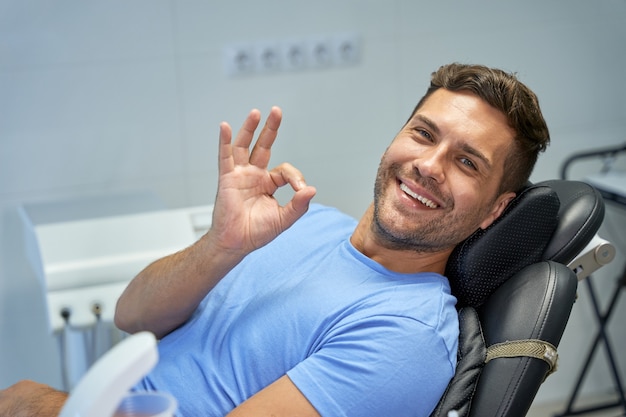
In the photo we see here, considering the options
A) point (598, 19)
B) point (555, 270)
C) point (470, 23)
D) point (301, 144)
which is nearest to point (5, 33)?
point (301, 144)

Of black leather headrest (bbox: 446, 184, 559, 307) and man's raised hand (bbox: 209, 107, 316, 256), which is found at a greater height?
man's raised hand (bbox: 209, 107, 316, 256)

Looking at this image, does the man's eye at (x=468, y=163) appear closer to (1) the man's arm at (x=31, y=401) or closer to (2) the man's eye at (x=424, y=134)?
(2) the man's eye at (x=424, y=134)

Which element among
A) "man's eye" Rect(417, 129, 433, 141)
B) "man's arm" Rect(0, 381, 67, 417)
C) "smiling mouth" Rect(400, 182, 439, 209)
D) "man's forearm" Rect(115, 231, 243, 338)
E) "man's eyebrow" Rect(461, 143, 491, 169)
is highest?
"man's eye" Rect(417, 129, 433, 141)

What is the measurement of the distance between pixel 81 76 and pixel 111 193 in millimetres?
370

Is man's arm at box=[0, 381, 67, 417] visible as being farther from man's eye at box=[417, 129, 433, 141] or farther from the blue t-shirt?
man's eye at box=[417, 129, 433, 141]

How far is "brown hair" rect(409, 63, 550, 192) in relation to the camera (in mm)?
1824

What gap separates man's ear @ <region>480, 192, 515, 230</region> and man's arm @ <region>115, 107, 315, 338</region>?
0.41 meters

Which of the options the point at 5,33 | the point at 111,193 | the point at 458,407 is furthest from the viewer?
the point at 111,193

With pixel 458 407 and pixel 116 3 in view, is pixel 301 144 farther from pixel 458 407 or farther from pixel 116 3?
pixel 458 407

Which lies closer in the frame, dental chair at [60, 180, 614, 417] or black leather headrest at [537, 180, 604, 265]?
dental chair at [60, 180, 614, 417]

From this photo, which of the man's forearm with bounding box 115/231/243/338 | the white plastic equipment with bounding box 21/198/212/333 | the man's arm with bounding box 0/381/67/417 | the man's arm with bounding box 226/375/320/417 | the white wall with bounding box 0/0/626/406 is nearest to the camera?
the man's arm with bounding box 226/375/320/417

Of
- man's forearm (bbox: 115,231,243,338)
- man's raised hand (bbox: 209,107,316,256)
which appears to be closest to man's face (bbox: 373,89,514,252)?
man's raised hand (bbox: 209,107,316,256)

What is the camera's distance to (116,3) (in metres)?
2.62

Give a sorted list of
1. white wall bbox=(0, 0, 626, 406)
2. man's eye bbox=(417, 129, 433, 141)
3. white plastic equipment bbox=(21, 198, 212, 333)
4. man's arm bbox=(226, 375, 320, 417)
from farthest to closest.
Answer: white wall bbox=(0, 0, 626, 406) → white plastic equipment bbox=(21, 198, 212, 333) → man's eye bbox=(417, 129, 433, 141) → man's arm bbox=(226, 375, 320, 417)
